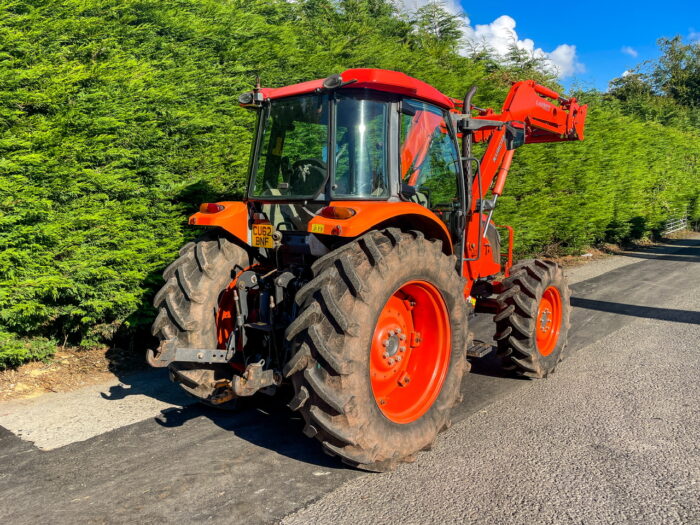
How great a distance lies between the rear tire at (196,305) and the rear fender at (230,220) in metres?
0.11

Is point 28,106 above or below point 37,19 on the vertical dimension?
below

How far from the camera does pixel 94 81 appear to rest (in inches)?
188

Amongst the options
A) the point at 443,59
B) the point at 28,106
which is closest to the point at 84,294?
the point at 28,106

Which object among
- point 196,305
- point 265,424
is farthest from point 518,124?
point 265,424

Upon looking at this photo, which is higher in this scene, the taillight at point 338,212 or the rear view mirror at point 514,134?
the rear view mirror at point 514,134

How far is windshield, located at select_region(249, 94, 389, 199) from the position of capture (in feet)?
11.5

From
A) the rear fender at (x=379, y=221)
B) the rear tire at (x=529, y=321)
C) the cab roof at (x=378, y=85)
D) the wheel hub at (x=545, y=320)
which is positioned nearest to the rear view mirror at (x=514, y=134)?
the rear tire at (x=529, y=321)

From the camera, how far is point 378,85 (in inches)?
135

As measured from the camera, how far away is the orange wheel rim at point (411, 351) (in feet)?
11.4

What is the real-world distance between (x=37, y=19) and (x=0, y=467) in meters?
3.63

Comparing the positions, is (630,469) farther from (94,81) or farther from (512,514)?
(94,81)

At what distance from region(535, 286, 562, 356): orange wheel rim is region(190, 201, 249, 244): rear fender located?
8.77 feet

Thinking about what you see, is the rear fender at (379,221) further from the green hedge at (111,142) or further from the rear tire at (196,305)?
the green hedge at (111,142)

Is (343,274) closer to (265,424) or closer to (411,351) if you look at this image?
(411,351)
